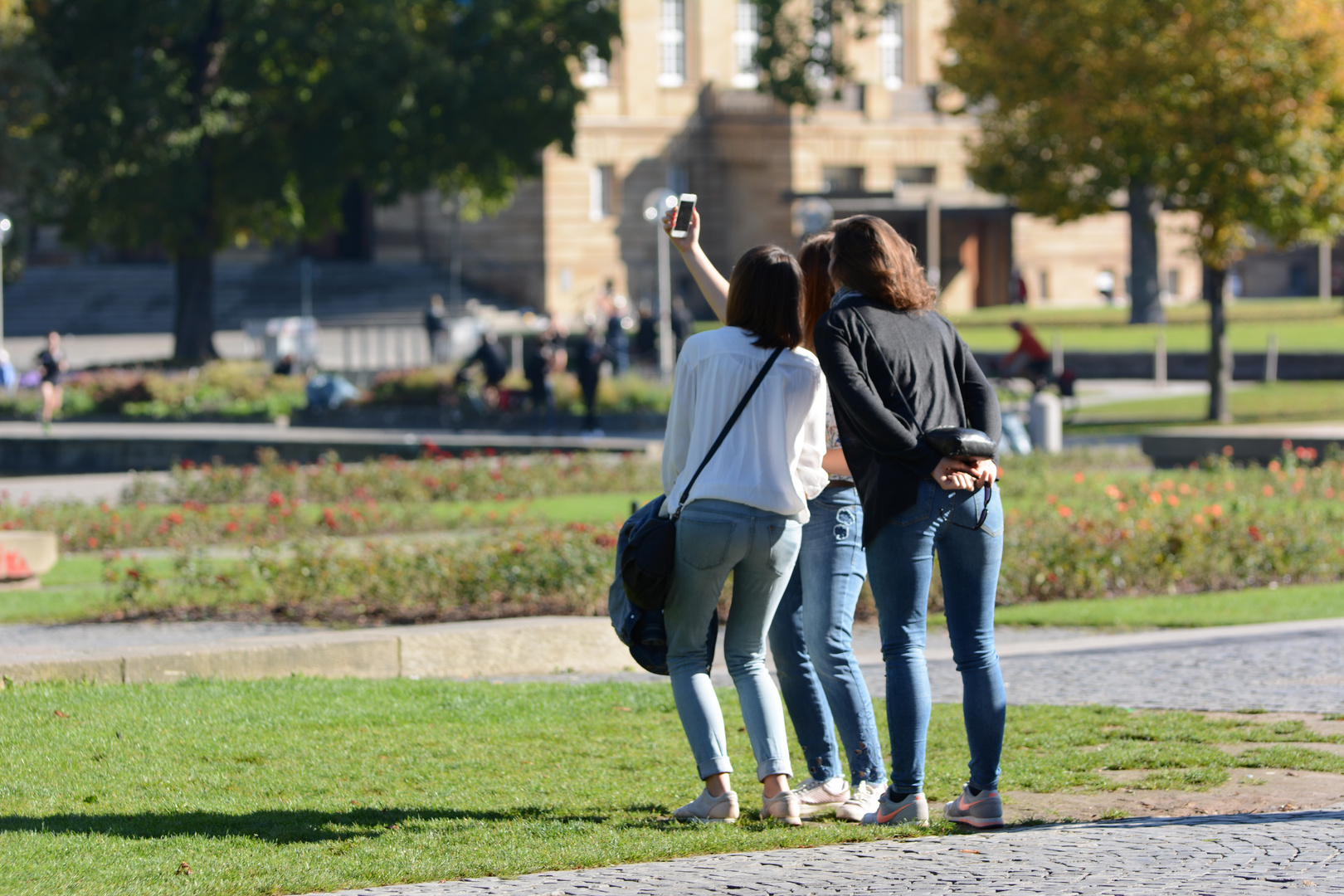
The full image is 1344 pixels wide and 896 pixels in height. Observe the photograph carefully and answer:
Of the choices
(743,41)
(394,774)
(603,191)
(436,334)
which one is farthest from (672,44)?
(394,774)

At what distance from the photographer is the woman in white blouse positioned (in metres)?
5.19

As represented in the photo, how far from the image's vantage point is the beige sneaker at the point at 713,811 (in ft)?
17.7

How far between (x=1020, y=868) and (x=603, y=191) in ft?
159

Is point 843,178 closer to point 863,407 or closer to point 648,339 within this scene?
point 648,339

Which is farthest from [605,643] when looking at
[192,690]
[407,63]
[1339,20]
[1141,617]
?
[407,63]

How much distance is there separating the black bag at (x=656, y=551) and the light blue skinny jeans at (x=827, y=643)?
0.42 metres

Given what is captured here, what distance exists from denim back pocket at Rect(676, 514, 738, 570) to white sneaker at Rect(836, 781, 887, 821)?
89 cm

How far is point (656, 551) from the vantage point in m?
5.18

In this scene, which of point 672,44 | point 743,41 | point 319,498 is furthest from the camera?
point 743,41

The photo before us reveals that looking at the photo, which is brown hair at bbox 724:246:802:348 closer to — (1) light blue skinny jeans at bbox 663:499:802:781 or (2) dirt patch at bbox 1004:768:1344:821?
(1) light blue skinny jeans at bbox 663:499:802:781

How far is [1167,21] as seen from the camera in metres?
23.6

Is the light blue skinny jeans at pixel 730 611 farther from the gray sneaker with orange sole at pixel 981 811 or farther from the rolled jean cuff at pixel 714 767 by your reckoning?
the gray sneaker with orange sole at pixel 981 811

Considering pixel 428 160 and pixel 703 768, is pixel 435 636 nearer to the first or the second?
pixel 703 768

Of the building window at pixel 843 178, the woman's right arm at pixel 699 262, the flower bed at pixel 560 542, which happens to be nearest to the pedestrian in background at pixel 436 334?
the building window at pixel 843 178
